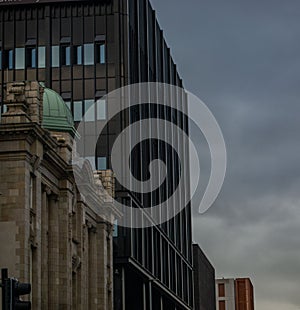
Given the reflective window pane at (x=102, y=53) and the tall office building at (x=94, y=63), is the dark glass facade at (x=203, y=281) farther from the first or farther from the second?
the reflective window pane at (x=102, y=53)

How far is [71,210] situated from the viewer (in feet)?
203

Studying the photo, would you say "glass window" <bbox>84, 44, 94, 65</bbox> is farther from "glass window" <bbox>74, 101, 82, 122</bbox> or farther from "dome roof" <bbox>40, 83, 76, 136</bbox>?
"dome roof" <bbox>40, 83, 76, 136</bbox>

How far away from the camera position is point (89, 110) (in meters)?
86.4

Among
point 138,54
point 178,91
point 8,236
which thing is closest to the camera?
point 8,236

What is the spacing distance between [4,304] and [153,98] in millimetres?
71759

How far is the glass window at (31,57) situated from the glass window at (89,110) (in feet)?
17.5

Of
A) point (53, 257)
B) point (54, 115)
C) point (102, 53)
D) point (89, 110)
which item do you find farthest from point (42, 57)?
Result: point (53, 257)

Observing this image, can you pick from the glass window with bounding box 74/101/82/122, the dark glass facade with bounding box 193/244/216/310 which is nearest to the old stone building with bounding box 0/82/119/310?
the glass window with bounding box 74/101/82/122

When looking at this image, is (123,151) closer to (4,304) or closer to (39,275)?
(39,275)

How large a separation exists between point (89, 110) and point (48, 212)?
27456 millimetres

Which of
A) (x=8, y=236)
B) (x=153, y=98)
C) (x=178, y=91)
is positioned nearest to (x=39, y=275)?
(x=8, y=236)

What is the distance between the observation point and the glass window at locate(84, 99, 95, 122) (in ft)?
282

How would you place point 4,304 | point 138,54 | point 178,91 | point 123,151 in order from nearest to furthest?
point 4,304, point 123,151, point 138,54, point 178,91

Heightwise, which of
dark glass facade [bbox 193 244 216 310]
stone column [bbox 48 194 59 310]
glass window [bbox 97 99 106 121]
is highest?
glass window [bbox 97 99 106 121]
